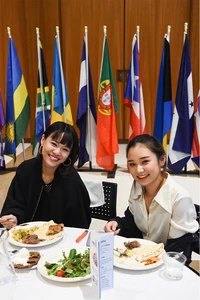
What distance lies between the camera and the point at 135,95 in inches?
155

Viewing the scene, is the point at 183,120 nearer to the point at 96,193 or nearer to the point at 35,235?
the point at 96,193

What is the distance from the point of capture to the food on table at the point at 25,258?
1.23 metres

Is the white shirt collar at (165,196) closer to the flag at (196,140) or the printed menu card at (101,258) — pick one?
the printed menu card at (101,258)

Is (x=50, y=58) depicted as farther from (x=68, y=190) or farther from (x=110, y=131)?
(x=68, y=190)

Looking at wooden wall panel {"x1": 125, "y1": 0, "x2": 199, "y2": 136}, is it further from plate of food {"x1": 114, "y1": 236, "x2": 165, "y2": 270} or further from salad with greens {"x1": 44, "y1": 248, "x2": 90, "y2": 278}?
salad with greens {"x1": 44, "y1": 248, "x2": 90, "y2": 278}

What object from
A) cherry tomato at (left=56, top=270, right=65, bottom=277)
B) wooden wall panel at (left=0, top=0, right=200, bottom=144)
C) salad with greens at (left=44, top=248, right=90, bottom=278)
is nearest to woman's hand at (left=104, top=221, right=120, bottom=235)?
salad with greens at (left=44, top=248, right=90, bottom=278)

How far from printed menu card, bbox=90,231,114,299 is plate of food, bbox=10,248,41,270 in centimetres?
30

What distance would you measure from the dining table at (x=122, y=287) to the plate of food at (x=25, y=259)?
2cm

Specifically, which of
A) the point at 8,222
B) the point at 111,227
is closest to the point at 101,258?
the point at 111,227

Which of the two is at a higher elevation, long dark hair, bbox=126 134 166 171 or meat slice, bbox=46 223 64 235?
long dark hair, bbox=126 134 166 171

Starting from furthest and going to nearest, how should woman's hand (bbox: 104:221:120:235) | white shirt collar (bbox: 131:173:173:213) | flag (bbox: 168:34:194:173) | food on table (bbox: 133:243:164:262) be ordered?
flag (bbox: 168:34:194:173) < woman's hand (bbox: 104:221:120:235) < white shirt collar (bbox: 131:173:173:213) < food on table (bbox: 133:243:164:262)

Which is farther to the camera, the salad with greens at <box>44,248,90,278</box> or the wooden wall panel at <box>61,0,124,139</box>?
the wooden wall panel at <box>61,0,124,139</box>

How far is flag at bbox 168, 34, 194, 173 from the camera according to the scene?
3746 mm

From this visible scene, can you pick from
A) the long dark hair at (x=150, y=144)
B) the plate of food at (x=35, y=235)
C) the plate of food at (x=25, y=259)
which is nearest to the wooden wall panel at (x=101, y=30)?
the long dark hair at (x=150, y=144)
